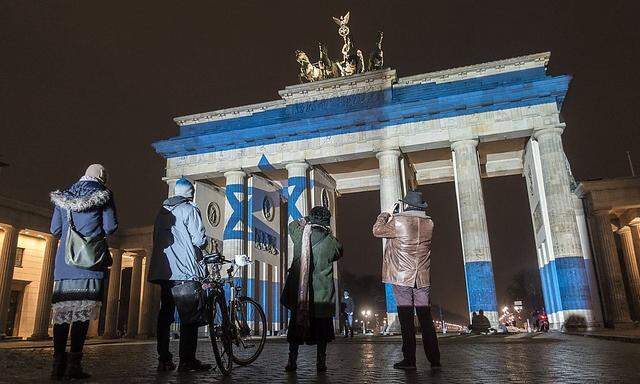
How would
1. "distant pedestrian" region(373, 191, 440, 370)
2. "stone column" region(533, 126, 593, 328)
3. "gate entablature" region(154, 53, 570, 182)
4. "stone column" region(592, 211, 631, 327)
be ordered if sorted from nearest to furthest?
"distant pedestrian" region(373, 191, 440, 370), "stone column" region(533, 126, 593, 328), "stone column" region(592, 211, 631, 327), "gate entablature" region(154, 53, 570, 182)

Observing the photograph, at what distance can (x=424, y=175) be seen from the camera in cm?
3219

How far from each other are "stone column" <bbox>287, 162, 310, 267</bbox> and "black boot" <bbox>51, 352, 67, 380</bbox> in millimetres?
21187

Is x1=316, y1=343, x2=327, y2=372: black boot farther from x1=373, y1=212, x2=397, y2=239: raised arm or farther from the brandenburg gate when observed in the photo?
the brandenburg gate

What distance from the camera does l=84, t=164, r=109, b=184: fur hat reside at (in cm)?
559

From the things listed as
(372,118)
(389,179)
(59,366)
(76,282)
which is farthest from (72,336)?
(372,118)

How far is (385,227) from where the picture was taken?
6363 mm

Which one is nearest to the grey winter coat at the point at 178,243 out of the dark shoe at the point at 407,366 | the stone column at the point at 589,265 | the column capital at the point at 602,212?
the dark shoe at the point at 407,366

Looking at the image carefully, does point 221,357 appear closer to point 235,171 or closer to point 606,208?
point 235,171

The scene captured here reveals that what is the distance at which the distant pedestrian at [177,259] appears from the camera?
557 centimetres

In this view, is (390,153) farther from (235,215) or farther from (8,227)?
(8,227)

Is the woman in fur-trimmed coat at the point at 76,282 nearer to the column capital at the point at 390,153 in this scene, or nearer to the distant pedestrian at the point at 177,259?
the distant pedestrian at the point at 177,259

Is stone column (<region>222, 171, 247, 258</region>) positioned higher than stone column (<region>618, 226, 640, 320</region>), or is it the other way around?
stone column (<region>222, 171, 247, 258</region>)

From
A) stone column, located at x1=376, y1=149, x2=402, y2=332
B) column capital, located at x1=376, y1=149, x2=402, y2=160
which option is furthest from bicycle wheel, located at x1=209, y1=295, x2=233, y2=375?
column capital, located at x1=376, y1=149, x2=402, y2=160

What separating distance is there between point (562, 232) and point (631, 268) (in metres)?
8.70
